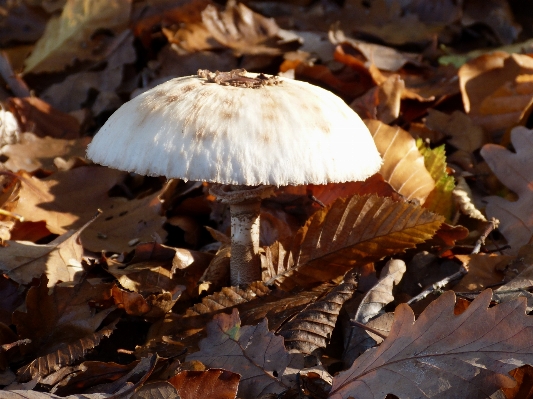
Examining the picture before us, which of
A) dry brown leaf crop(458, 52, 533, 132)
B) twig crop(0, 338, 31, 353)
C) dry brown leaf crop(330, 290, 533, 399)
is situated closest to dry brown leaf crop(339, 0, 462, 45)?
dry brown leaf crop(458, 52, 533, 132)

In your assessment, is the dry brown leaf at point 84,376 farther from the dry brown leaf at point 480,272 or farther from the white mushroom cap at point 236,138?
the dry brown leaf at point 480,272

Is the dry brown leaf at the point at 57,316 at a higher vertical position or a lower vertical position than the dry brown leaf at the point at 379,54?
lower

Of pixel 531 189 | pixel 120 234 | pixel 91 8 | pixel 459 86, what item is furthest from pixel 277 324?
pixel 91 8

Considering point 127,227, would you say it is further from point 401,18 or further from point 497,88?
point 401,18

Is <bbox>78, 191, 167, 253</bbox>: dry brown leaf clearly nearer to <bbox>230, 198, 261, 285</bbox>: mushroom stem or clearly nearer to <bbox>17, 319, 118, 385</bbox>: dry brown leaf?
<bbox>230, 198, 261, 285</bbox>: mushroom stem

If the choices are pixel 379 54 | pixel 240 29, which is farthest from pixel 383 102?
pixel 240 29

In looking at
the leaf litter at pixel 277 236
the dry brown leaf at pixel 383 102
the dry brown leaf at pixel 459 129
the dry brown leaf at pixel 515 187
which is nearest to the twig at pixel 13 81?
the leaf litter at pixel 277 236

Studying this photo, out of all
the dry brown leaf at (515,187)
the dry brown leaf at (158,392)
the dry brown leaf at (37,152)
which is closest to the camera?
the dry brown leaf at (158,392)
